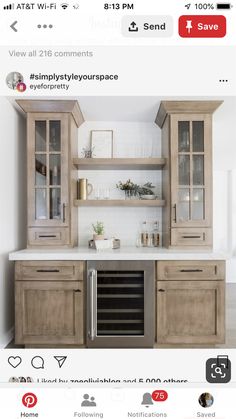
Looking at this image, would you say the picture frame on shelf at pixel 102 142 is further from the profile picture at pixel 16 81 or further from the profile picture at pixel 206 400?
the profile picture at pixel 206 400

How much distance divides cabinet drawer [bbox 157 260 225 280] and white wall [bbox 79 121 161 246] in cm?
69

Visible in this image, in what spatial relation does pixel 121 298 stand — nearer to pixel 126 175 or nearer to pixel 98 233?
pixel 98 233

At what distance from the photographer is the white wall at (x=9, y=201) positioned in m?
1.95

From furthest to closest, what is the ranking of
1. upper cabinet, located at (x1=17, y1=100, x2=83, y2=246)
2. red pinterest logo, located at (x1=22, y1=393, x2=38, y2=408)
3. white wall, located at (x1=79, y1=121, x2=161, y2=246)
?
white wall, located at (x1=79, y1=121, x2=161, y2=246)
upper cabinet, located at (x1=17, y1=100, x2=83, y2=246)
red pinterest logo, located at (x1=22, y1=393, x2=38, y2=408)

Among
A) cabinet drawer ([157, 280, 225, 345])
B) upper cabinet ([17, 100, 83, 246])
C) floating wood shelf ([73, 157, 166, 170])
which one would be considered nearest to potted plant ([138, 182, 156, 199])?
floating wood shelf ([73, 157, 166, 170])

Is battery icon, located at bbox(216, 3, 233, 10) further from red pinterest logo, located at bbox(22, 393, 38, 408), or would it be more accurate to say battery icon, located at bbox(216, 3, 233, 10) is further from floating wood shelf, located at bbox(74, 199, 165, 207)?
floating wood shelf, located at bbox(74, 199, 165, 207)

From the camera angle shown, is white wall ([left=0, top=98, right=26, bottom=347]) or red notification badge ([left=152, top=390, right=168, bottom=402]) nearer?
red notification badge ([left=152, top=390, right=168, bottom=402])

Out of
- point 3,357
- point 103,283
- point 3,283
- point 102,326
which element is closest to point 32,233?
point 3,283

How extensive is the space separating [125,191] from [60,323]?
126 centimetres

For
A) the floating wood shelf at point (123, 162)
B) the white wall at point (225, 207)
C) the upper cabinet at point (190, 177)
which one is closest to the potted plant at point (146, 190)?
the floating wood shelf at point (123, 162)

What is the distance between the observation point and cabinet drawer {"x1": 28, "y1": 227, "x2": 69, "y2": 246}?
6.95ft

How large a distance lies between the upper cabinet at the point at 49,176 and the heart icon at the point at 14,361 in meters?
1.42

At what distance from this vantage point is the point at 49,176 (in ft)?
6.93

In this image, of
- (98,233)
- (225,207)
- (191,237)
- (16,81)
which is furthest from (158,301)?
(225,207)
